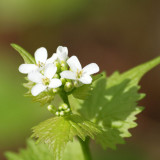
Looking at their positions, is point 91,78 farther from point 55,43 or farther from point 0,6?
point 0,6

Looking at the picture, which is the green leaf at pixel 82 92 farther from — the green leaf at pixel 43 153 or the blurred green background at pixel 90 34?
the blurred green background at pixel 90 34

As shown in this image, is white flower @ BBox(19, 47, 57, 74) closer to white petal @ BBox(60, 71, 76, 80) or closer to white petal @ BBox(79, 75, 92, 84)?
white petal @ BBox(60, 71, 76, 80)

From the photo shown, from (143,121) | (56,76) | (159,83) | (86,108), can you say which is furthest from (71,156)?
(159,83)

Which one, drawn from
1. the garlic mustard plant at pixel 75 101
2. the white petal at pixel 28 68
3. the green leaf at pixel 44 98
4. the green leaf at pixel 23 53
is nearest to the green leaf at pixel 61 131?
the garlic mustard plant at pixel 75 101

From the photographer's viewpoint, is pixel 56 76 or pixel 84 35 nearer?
pixel 56 76

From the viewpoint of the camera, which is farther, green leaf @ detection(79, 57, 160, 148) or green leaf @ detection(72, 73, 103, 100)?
green leaf @ detection(79, 57, 160, 148)

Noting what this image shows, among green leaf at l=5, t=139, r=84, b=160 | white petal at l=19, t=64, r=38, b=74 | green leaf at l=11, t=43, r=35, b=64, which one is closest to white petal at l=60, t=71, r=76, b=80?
white petal at l=19, t=64, r=38, b=74

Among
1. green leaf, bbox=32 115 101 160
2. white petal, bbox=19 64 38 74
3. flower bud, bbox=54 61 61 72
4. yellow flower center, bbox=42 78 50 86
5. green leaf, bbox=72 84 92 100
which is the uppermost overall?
white petal, bbox=19 64 38 74
